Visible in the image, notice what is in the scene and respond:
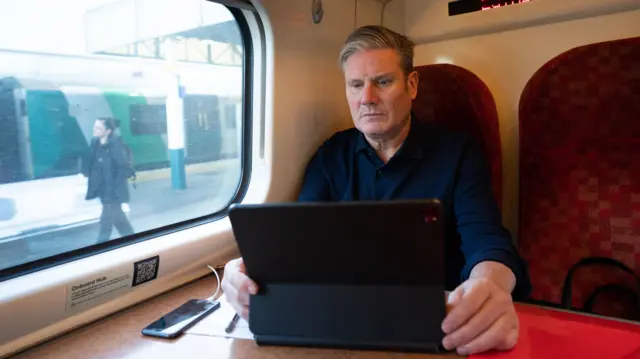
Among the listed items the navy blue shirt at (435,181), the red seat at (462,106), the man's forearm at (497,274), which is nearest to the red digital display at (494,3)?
the red seat at (462,106)

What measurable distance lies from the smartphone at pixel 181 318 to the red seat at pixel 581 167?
1.11 meters

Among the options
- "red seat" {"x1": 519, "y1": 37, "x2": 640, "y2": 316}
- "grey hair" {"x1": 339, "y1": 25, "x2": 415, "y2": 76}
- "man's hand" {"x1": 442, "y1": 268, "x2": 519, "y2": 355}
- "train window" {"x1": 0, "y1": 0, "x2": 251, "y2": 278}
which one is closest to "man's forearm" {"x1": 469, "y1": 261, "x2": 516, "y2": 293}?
"man's hand" {"x1": 442, "y1": 268, "x2": 519, "y2": 355}

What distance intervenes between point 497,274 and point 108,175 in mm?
1134

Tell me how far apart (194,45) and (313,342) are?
47.0 inches

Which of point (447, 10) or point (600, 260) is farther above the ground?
point (447, 10)

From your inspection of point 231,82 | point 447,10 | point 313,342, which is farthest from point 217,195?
point 447,10

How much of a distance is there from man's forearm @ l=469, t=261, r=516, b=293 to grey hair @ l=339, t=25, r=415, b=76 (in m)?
0.72

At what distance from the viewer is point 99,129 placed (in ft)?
4.71

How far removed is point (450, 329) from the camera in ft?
2.92

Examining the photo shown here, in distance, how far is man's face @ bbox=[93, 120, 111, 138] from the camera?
1422 millimetres

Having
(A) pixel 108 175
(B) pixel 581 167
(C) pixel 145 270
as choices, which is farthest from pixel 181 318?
(B) pixel 581 167

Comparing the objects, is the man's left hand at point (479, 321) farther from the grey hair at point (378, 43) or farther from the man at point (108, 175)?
the man at point (108, 175)

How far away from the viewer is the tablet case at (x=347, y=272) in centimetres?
82

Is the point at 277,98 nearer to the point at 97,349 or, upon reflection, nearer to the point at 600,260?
the point at 97,349
